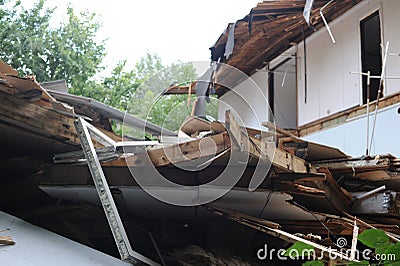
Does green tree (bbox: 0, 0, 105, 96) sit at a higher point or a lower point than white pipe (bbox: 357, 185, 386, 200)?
higher

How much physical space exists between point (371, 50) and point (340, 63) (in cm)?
98

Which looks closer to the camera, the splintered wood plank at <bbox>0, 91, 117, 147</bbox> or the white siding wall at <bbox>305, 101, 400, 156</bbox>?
the splintered wood plank at <bbox>0, 91, 117, 147</bbox>

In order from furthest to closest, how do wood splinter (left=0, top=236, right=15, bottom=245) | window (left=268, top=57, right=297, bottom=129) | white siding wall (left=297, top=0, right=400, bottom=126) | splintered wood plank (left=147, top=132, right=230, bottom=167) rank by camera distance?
1. window (left=268, top=57, right=297, bottom=129)
2. white siding wall (left=297, top=0, right=400, bottom=126)
3. splintered wood plank (left=147, top=132, right=230, bottom=167)
4. wood splinter (left=0, top=236, right=15, bottom=245)

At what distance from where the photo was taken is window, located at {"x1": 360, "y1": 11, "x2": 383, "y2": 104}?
8484mm

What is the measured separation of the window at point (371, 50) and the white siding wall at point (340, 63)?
0.08 meters

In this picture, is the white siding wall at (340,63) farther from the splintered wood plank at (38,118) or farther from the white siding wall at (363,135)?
the splintered wood plank at (38,118)

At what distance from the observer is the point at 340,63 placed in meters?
9.10

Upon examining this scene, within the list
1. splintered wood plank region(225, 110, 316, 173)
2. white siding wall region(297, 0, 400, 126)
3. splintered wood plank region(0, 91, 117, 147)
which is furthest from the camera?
white siding wall region(297, 0, 400, 126)

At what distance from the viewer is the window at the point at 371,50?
334 inches

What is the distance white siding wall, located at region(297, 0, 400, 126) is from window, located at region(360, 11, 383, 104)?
84mm

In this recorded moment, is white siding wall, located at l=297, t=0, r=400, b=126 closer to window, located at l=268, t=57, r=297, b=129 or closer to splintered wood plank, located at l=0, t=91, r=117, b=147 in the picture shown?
window, located at l=268, t=57, r=297, b=129

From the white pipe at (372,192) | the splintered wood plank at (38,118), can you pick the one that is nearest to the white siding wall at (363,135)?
the white pipe at (372,192)

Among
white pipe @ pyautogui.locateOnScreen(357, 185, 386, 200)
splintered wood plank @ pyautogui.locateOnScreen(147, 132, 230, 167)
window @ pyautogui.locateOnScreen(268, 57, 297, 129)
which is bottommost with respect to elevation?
white pipe @ pyautogui.locateOnScreen(357, 185, 386, 200)

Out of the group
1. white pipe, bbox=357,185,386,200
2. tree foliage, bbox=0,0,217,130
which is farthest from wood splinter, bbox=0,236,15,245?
tree foliage, bbox=0,0,217,130
